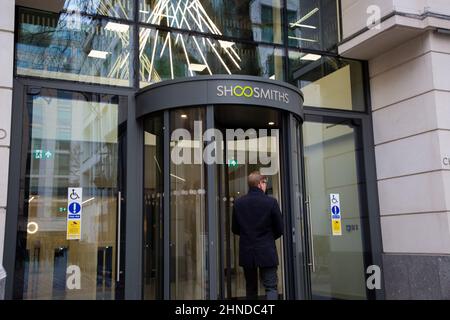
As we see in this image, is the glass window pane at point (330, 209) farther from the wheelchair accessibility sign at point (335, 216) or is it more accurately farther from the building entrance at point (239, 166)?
the building entrance at point (239, 166)

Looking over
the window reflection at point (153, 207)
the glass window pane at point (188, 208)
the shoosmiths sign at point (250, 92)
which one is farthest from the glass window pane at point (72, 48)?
the shoosmiths sign at point (250, 92)

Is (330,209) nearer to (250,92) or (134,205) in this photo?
(250,92)

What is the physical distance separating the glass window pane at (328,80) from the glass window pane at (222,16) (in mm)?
632

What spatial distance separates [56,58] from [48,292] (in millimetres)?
3272

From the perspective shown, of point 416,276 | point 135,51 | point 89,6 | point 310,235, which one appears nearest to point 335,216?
point 310,235

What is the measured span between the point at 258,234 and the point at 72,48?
12.7 feet

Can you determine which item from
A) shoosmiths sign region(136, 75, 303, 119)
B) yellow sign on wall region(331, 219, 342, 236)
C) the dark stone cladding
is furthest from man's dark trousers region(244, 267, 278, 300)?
the dark stone cladding

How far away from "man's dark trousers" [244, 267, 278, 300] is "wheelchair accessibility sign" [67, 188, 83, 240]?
7.90 feet

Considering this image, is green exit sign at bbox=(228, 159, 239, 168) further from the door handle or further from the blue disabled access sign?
the blue disabled access sign

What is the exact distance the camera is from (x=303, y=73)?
9266 mm

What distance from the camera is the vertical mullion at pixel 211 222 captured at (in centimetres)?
675

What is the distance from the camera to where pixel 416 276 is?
27.6 feet

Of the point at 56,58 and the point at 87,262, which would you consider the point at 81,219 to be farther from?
the point at 56,58

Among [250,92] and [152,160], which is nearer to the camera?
[250,92]
